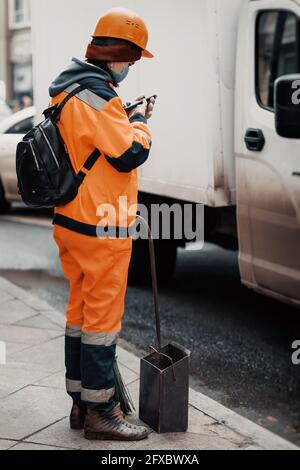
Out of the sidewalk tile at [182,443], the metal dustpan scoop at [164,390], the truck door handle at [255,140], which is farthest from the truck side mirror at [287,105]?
the sidewalk tile at [182,443]

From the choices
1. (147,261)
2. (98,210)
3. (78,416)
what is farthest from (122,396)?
(147,261)

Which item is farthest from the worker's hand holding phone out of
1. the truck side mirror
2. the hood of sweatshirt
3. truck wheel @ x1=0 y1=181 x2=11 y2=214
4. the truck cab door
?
truck wheel @ x1=0 y1=181 x2=11 y2=214

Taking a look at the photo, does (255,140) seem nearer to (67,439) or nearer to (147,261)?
(67,439)

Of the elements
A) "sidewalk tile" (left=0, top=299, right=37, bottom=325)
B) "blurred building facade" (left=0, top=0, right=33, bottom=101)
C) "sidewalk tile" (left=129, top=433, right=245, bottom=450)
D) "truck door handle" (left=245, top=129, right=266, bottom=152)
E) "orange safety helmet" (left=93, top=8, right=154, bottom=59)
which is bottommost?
"sidewalk tile" (left=129, top=433, right=245, bottom=450)

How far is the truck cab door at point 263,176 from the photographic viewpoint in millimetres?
4844

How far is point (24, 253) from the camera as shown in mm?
9125

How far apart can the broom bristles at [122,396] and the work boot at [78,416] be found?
191mm

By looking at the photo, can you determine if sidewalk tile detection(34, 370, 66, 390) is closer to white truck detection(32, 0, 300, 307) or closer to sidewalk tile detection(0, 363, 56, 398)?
sidewalk tile detection(0, 363, 56, 398)

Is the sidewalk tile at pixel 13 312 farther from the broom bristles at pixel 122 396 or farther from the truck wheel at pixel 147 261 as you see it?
the broom bristles at pixel 122 396

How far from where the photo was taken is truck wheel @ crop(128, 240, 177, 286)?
22.9 ft

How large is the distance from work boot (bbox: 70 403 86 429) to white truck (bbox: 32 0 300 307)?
5.37 ft

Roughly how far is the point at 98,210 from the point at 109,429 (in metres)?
1.03

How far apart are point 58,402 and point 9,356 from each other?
0.88 meters

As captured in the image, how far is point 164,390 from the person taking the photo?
12.7 feet
